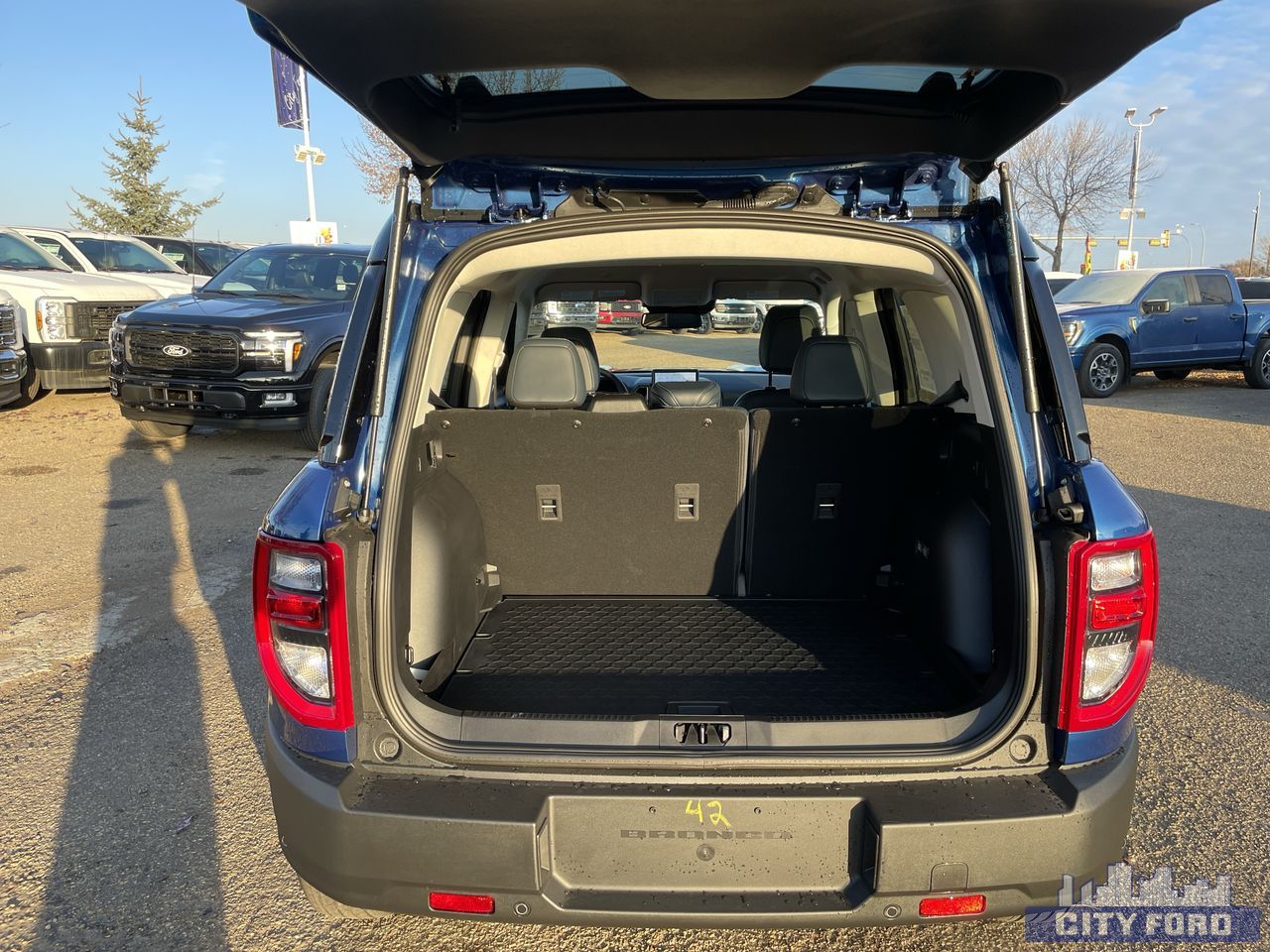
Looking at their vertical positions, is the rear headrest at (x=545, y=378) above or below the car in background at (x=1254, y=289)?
below

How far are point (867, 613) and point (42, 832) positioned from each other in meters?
2.84

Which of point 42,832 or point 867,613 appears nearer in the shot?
point 42,832

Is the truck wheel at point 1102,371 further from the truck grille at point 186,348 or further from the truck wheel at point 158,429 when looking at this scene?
the truck wheel at point 158,429

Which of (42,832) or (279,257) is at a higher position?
(279,257)

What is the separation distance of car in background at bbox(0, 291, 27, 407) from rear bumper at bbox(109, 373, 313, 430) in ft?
6.03

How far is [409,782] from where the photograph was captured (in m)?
1.89

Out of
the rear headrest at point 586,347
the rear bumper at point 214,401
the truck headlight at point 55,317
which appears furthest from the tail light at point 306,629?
the truck headlight at point 55,317

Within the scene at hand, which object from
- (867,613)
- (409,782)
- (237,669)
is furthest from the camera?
(237,669)

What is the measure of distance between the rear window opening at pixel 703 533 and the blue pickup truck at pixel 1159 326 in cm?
1034

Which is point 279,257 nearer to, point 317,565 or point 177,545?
point 177,545

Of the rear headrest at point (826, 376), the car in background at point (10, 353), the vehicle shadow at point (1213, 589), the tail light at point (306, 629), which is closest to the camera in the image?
the tail light at point (306, 629)

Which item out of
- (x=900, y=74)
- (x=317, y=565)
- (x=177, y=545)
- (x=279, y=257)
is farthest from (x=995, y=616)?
(x=279, y=257)

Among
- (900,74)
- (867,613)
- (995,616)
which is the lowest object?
(867,613)

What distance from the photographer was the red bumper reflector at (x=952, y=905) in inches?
69.8
